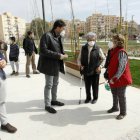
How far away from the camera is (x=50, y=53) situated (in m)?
4.36

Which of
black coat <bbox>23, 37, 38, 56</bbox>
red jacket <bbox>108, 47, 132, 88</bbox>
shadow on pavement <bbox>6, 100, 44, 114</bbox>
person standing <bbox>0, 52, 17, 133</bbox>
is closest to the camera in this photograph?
person standing <bbox>0, 52, 17, 133</bbox>

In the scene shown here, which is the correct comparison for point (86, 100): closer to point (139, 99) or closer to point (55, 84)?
point (55, 84)

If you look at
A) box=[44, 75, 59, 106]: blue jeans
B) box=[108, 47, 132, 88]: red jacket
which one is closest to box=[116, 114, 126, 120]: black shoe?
box=[108, 47, 132, 88]: red jacket

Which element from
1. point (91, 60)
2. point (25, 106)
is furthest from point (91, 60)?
point (25, 106)

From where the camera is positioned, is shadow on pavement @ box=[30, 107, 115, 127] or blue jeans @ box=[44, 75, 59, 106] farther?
blue jeans @ box=[44, 75, 59, 106]

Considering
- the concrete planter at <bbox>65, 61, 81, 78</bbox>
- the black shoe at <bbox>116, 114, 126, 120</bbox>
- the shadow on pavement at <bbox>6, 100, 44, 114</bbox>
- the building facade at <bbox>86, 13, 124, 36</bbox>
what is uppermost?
the building facade at <bbox>86, 13, 124, 36</bbox>

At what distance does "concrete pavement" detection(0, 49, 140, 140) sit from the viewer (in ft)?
12.1

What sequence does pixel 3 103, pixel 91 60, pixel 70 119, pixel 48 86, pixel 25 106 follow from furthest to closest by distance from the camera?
pixel 25 106
pixel 91 60
pixel 48 86
pixel 70 119
pixel 3 103

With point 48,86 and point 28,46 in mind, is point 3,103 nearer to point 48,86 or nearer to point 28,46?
point 48,86

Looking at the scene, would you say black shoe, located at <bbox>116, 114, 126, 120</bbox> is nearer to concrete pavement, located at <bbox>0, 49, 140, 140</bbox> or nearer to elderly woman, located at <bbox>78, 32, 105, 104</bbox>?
concrete pavement, located at <bbox>0, 49, 140, 140</bbox>

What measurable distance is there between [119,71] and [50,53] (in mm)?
1349

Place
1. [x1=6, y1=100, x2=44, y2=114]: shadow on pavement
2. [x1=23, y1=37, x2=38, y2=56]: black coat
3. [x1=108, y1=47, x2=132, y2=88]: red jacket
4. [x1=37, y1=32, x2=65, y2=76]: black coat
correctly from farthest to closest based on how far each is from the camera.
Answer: [x1=23, y1=37, x2=38, y2=56]: black coat, [x1=6, y1=100, x2=44, y2=114]: shadow on pavement, [x1=37, y1=32, x2=65, y2=76]: black coat, [x1=108, y1=47, x2=132, y2=88]: red jacket

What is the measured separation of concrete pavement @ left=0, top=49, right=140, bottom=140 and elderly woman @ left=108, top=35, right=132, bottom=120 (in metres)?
0.37

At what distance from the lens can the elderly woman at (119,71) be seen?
3.92 metres
